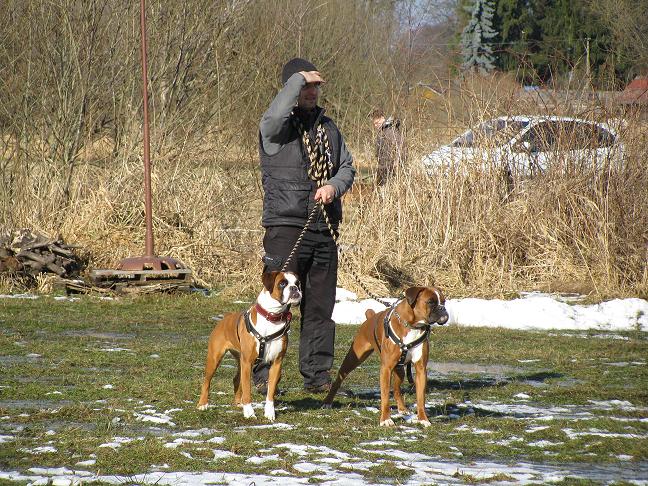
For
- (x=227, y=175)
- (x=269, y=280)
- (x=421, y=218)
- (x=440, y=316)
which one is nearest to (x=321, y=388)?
(x=269, y=280)

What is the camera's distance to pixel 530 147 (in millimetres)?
13672

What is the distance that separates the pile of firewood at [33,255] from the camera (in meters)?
12.8

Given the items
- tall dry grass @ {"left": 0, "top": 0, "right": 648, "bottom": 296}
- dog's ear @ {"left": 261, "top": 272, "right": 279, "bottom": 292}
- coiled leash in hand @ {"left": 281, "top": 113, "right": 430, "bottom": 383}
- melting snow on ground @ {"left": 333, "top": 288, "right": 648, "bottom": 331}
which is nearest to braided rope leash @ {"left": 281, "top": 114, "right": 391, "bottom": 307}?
coiled leash in hand @ {"left": 281, "top": 113, "right": 430, "bottom": 383}

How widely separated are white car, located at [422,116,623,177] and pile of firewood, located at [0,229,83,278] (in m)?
5.00

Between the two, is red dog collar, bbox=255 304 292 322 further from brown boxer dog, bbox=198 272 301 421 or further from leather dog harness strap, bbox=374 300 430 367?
leather dog harness strap, bbox=374 300 430 367

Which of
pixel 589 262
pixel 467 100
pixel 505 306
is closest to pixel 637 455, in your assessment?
pixel 505 306

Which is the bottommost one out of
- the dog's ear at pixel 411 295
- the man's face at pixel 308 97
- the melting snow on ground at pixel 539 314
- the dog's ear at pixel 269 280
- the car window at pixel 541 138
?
the melting snow on ground at pixel 539 314

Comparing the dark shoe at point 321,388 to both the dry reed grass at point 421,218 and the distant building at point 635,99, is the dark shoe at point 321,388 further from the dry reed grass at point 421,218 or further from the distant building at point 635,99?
the distant building at point 635,99

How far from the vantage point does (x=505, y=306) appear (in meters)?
11.5

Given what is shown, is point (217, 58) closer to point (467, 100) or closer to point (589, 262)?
point (467, 100)

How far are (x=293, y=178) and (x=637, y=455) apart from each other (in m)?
2.98

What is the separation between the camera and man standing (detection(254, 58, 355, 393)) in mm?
7051

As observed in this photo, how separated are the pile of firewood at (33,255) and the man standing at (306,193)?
637 centimetres

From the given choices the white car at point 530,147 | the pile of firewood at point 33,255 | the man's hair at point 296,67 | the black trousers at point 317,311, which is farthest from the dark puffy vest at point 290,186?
the white car at point 530,147
